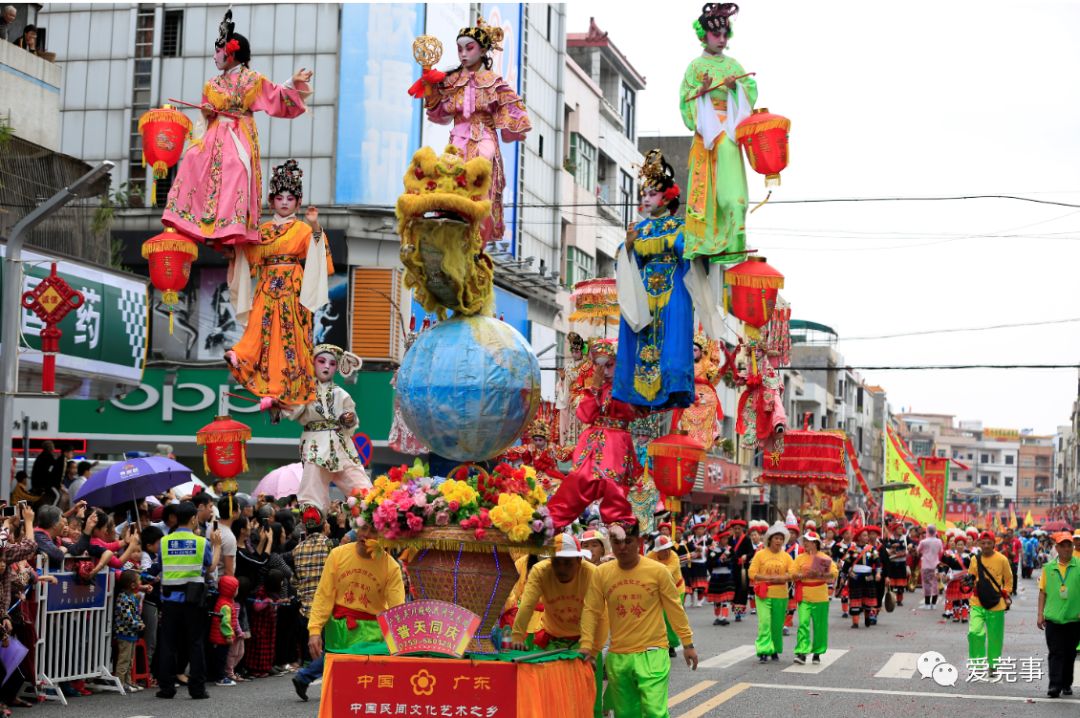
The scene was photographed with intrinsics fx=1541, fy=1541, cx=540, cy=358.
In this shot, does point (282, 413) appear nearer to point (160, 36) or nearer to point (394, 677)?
point (394, 677)

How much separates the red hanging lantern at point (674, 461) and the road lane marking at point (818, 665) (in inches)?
145

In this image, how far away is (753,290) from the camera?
1402 cm

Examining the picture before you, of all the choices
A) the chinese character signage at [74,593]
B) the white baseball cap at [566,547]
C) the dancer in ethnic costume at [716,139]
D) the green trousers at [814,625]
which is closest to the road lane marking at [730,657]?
the green trousers at [814,625]

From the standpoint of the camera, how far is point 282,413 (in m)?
17.7

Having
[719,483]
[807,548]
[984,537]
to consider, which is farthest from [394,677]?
[719,483]

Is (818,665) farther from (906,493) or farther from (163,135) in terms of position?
(906,493)

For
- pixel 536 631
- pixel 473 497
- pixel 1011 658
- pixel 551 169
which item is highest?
pixel 551 169

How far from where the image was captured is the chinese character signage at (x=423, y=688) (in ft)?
30.8

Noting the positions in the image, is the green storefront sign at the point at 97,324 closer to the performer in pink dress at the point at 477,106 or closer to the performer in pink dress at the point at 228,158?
the performer in pink dress at the point at 228,158

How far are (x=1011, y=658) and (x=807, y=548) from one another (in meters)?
3.21

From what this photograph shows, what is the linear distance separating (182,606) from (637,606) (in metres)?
5.33

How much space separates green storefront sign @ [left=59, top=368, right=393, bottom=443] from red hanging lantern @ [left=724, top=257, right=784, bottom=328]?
19.6 m

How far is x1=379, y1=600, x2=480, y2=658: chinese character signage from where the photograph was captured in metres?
9.45

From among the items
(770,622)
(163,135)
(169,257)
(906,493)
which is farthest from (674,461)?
(906,493)
